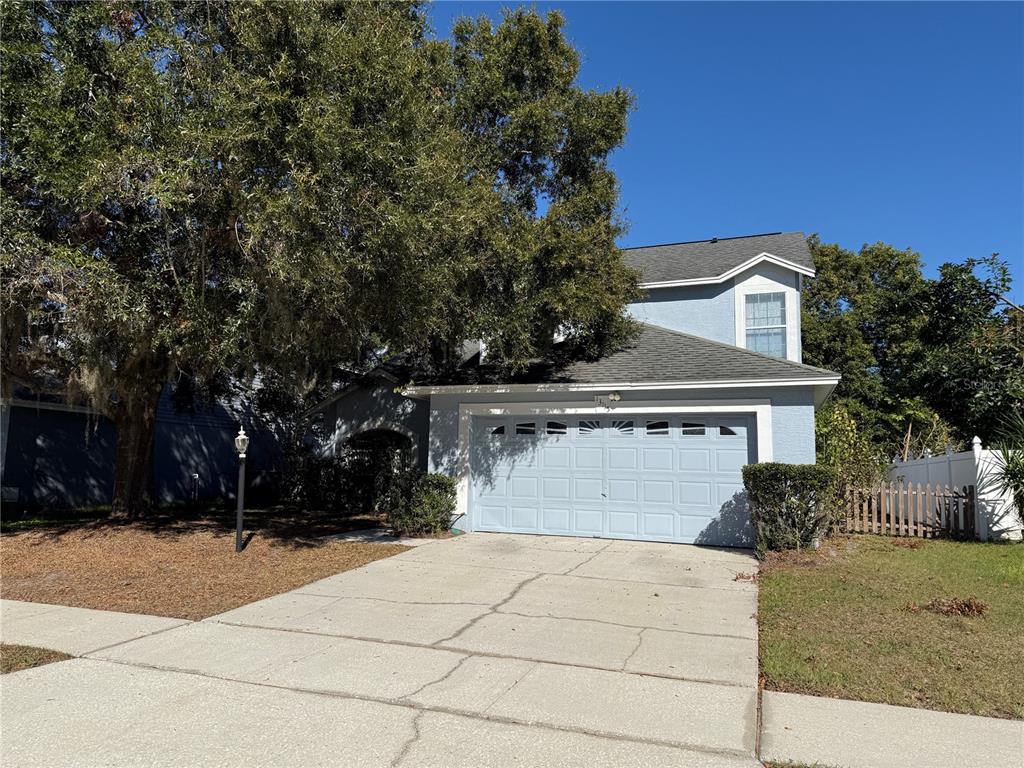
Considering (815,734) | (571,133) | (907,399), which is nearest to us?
(815,734)

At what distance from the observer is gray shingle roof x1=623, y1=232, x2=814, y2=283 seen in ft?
54.6

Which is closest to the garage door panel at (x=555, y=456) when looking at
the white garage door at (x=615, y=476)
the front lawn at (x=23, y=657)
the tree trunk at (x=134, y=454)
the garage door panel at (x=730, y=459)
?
the white garage door at (x=615, y=476)

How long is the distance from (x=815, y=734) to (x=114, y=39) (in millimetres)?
11094

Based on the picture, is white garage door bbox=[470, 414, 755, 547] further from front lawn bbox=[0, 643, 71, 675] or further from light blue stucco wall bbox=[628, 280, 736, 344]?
front lawn bbox=[0, 643, 71, 675]

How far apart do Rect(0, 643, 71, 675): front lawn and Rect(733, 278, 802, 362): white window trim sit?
1412cm

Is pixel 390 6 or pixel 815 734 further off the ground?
pixel 390 6

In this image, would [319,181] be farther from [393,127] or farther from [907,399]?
[907,399]

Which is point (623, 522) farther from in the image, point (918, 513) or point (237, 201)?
point (237, 201)

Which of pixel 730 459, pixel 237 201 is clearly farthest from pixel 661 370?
pixel 237 201

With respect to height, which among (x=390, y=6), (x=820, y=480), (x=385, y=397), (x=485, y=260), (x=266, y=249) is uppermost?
(x=390, y=6)

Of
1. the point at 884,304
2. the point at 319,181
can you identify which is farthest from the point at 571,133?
the point at 884,304

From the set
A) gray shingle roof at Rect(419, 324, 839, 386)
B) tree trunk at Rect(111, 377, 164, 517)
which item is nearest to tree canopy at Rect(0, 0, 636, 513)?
tree trunk at Rect(111, 377, 164, 517)

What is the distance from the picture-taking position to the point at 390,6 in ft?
37.9

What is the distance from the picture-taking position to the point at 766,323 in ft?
53.2
